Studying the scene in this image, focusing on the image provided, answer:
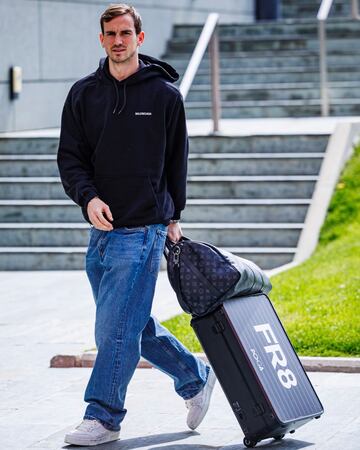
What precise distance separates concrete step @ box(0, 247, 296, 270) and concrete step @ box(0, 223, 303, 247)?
4.0 inches

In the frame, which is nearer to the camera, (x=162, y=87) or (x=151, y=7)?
(x=162, y=87)

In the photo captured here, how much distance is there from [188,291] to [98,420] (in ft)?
2.28

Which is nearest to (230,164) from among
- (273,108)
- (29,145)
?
(29,145)

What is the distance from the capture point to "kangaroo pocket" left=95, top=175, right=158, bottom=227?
575 centimetres

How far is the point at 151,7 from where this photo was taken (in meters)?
17.4

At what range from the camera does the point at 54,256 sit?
12039 mm

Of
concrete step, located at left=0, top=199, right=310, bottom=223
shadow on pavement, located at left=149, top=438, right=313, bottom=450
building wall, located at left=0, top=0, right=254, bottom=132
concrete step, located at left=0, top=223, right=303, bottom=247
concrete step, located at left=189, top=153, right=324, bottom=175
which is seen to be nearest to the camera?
shadow on pavement, located at left=149, top=438, right=313, bottom=450

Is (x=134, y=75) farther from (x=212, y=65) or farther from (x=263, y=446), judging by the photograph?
(x=212, y=65)

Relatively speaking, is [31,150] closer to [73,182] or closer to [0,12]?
[0,12]

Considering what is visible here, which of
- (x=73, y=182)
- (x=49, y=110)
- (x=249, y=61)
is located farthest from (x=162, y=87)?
(x=249, y=61)

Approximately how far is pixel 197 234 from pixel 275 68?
17.8 ft

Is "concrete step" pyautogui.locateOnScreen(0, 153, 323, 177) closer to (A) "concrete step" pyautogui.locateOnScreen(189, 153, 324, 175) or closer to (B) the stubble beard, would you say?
(A) "concrete step" pyautogui.locateOnScreen(189, 153, 324, 175)

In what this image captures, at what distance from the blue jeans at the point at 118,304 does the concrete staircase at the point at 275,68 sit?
394 inches

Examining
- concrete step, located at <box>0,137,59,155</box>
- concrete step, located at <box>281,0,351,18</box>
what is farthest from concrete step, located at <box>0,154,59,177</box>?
concrete step, located at <box>281,0,351,18</box>
